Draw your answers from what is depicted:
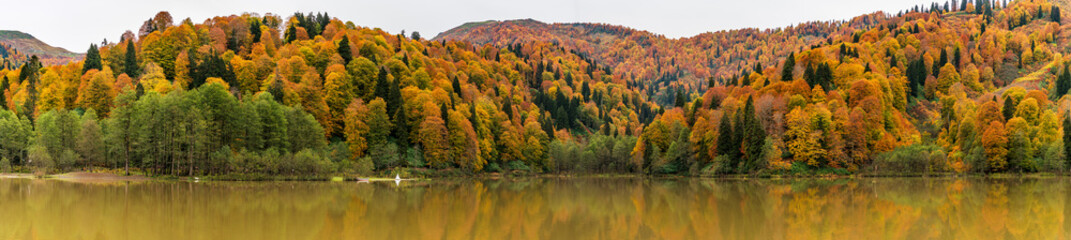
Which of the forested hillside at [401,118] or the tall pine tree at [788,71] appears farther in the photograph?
the tall pine tree at [788,71]

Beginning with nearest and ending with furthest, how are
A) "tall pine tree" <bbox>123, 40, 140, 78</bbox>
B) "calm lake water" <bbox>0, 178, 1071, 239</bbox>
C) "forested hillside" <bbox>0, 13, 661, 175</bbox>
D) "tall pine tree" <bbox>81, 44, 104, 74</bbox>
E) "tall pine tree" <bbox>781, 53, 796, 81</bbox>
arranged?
"calm lake water" <bbox>0, 178, 1071, 239</bbox> → "forested hillside" <bbox>0, 13, 661, 175</bbox> → "tall pine tree" <bbox>81, 44, 104, 74</bbox> → "tall pine tree" <bbox>123, 40, 140, 78</bbox> → "tall pine tree" <bbox>781, 53, 796, 81</bbox>

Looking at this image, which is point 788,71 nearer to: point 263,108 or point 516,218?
point 263,108

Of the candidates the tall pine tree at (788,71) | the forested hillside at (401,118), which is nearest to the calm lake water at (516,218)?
the forested hillside at (401,118)

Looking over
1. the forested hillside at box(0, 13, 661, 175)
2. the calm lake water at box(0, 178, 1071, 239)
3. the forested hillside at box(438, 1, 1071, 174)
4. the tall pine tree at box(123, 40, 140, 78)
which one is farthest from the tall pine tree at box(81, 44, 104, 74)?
the forested hillside at box(438, 1, 1071, 174)

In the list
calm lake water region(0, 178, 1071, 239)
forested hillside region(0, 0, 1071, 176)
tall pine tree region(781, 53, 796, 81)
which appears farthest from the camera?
tall pine tree region(781, 53, 796, 81)

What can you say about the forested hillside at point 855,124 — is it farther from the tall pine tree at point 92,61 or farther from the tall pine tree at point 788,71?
the tall pine tree at point 92,61

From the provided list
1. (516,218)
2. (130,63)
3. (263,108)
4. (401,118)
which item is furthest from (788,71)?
(130,63)

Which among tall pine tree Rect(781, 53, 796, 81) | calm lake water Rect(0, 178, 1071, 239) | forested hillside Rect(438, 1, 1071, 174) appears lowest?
calm lake water Rect(0, 178, 1071, 239)

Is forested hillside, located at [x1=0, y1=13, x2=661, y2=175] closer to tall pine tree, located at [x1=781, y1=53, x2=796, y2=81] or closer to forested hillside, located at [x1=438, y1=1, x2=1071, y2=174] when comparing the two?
forested hillside, located at [x1=438, y1=1, x2=1071, y2=174]

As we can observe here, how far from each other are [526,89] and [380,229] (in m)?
166

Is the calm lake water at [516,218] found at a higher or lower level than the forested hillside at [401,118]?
lower

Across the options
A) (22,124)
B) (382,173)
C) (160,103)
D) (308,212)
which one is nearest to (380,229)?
(308,212)

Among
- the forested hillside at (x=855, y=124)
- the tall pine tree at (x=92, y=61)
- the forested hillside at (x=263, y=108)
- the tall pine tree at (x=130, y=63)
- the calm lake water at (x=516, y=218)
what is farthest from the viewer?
the tall pine tree at (x=130, y=63)

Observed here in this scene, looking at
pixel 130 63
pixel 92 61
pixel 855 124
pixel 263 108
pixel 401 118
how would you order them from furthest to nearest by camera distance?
pixel 130 63 → pixel 92 61 → pixel 401 118 → pixel 855 124 → pixel 263 108
